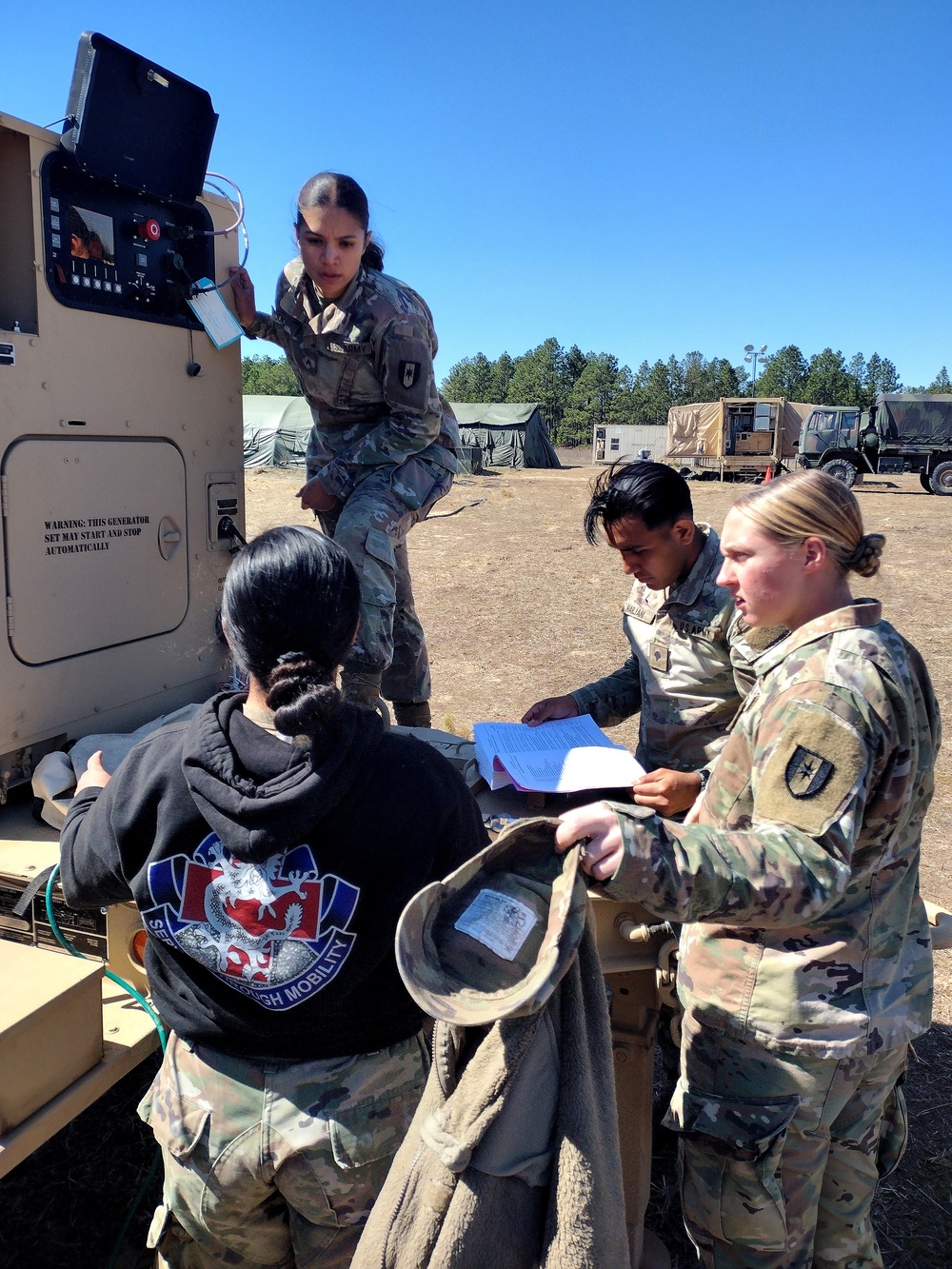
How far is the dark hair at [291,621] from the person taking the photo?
1338mm

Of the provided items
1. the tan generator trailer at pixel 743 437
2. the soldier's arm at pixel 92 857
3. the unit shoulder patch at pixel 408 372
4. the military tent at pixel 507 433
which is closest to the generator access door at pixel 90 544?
the unit shoulder patch at pixel 408 372

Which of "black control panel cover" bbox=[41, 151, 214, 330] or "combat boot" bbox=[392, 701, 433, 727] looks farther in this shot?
"combat boot" bbox=[392, 701, 433, 727]

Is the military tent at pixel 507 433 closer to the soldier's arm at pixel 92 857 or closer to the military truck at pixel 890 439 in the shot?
the military truck at pixel 890 439

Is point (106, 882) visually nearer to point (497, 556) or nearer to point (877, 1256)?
point (877, 1256)

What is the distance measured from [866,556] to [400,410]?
1.98m

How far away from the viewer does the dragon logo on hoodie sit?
141 cm

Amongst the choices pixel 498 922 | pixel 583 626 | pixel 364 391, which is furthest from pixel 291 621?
pixel 583 626

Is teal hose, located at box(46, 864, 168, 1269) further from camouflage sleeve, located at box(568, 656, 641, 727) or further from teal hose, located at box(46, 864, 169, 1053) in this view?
camouflage sleeve, located at box(568, 656, 641, 727)

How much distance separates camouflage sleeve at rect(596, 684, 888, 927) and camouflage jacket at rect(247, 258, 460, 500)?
2.10 m

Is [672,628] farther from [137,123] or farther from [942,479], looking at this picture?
[942,479]

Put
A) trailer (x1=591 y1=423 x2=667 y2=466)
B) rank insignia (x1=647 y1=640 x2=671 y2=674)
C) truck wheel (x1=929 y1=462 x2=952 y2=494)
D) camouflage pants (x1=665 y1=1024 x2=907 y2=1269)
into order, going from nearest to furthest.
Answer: camouflage pants (x1=665 y1=1024 x2=907 y2=1269) < rank insignia (x1=647 y1=640 x2=671 y2=674) < truck wheel (x1=929 y1=462 x2=952 y2=494) < trailer (x1=591 y1=423 x2=667 y2=466)

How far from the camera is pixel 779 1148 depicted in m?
1.60

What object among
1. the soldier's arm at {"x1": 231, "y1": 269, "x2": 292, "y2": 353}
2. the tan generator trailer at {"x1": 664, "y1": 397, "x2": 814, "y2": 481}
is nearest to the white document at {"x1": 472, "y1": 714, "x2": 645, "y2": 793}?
the soldier's arm at {"x1": 231, "y1": 269, "x2": 292, "y2": 353}

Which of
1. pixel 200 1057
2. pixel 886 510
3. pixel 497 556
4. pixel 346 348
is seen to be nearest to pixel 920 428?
pixel 886 510
